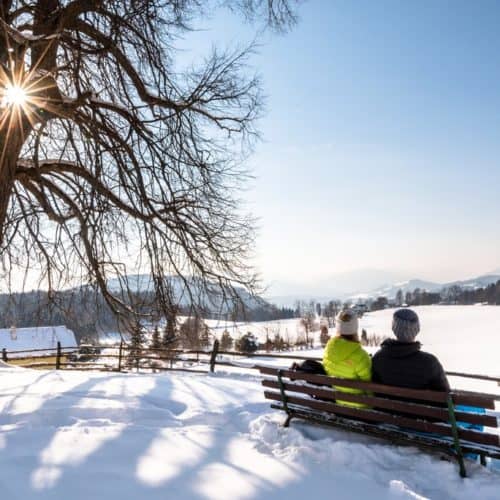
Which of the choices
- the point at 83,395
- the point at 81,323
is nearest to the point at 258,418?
the point at 83,395

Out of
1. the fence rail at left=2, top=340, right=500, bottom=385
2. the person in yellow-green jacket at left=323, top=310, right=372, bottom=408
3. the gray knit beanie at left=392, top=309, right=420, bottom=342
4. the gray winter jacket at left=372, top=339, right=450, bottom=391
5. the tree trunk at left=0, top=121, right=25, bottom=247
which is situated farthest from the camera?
the fence rail at left=2, top=340, right=500, bottom=385

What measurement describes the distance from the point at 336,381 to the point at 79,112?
5229mm

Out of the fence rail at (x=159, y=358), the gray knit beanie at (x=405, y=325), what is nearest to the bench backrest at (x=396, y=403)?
the gray knit beanie at (x=405, y=325)

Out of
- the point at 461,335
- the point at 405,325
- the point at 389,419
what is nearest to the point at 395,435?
the point at 389,419

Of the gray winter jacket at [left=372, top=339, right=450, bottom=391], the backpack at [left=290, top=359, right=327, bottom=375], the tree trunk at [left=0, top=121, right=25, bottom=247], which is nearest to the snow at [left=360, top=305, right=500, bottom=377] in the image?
→ the backpack at [left=290, top=359, right=327, bottom=375]

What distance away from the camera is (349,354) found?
179 inches

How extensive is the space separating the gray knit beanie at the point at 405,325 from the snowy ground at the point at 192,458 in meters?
1.04

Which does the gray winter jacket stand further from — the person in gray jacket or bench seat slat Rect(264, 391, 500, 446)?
Result: bench seat slat Rect(264, 391, 500, 446)

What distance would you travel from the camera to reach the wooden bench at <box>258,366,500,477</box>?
11.8 feet

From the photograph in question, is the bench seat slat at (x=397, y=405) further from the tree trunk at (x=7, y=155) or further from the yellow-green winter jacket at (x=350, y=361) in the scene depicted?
the tree trunk at (x=7, y=155)

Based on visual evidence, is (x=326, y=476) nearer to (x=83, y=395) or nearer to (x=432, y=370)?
(x=432, y=370)

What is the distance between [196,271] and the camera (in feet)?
23.6

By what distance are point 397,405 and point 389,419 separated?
0.20 metres

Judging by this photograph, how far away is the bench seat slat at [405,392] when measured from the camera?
3514 millimetres
